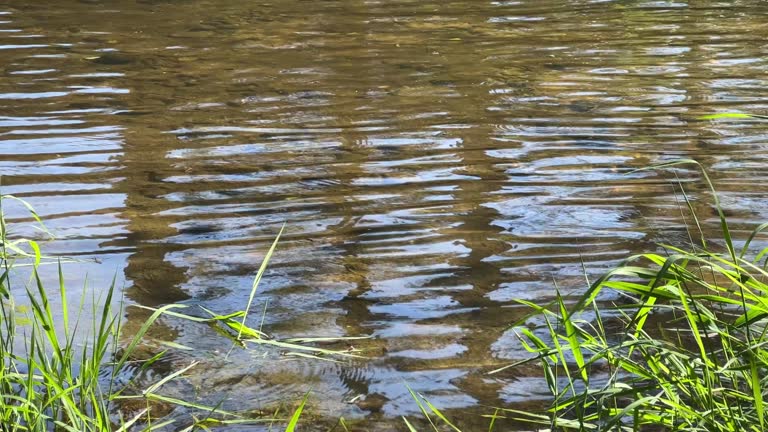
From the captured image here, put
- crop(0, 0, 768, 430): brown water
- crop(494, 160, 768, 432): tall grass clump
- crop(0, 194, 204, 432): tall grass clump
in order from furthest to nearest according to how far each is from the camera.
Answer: crop(0, 0, 768, 430): brown water → crop(0, 194, 204, 432): tall grass clump → crop(494, 160, 768, 432): tall grass clump

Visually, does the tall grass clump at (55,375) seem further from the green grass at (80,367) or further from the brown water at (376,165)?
the brown water at (376,165)

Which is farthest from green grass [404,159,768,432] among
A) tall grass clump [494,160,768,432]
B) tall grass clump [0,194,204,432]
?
tall grass clump [0,194,204,432]

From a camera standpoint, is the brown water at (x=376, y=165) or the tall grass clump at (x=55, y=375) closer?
the tall grass clump at (x=55, y=375)

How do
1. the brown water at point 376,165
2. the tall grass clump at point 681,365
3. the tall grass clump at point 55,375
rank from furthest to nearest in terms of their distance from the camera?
1. the brown water at point 376,165
2. the tall grass clump at point 55,375
3. the tall grass clump at point 681,365

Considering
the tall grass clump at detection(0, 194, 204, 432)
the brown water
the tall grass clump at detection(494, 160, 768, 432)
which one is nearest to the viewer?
the tall grass clump at detection(494, 160, 768, 432)

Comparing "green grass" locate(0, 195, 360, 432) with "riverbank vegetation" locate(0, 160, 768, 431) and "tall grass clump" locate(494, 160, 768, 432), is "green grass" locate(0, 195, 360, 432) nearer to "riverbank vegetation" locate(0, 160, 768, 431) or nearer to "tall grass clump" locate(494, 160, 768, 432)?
"riverbank vegetation" locate(0, 160, 768, 431)

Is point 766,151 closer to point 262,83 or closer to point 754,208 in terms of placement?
point 754,208

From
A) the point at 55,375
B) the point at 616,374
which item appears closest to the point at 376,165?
the point at 616,374

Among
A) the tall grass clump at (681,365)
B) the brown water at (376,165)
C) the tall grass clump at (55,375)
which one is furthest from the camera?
the brown water at (376,165)

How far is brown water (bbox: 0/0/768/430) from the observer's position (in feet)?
11.1

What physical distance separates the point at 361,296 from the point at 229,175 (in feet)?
5.08

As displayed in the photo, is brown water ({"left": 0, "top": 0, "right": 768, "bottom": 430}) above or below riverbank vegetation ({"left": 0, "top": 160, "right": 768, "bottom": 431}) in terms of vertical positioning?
below

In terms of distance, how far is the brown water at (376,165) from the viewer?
11.1 feet

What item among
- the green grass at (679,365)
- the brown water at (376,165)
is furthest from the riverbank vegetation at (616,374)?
the brown water at (376,165)
